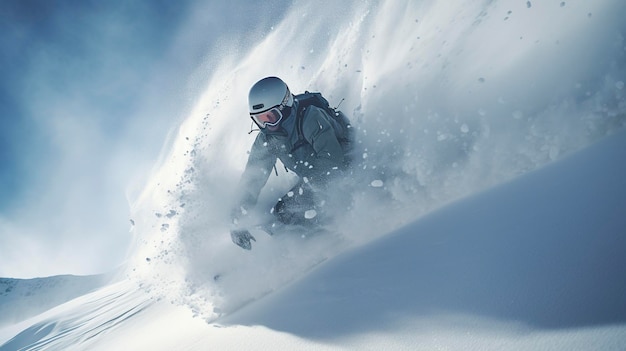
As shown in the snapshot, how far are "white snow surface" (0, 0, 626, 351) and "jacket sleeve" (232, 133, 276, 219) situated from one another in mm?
271

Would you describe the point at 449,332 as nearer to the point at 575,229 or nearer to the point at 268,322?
the point at 575,229

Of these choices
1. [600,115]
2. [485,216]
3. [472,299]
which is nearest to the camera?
[472,299]

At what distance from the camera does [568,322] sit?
1348 millimetres

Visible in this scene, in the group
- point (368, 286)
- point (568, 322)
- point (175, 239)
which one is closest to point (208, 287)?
point (175, 239)

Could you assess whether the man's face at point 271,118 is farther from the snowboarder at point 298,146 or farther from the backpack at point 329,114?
the backpack at point 329,114

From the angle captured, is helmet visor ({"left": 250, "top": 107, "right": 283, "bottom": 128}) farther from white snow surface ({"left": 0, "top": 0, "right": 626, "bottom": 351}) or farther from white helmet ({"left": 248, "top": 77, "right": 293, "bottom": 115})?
white snow surface ({"left": 0, "top": 0, "right": 626, "bottom": 351})

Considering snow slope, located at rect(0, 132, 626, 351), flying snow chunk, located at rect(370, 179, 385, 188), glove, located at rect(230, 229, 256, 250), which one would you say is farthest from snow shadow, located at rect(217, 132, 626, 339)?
flying snow chunk, located at rect(370, 179, 385, 188)

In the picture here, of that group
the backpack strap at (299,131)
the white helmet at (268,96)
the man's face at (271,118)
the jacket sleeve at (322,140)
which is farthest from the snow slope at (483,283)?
the white helmet at (268,96)

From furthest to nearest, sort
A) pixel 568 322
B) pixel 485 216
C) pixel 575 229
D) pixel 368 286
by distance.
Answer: pixel 485 216 < pixel 368 286 < pixel 575 229 < pixel 568 322

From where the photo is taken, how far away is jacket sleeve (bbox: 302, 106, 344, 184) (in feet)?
15.1

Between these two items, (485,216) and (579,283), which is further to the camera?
(485,216)

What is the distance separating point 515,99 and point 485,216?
241cm

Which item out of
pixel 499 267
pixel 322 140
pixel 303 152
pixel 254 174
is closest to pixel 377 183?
pixel 322 140

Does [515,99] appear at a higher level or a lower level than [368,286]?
higher
